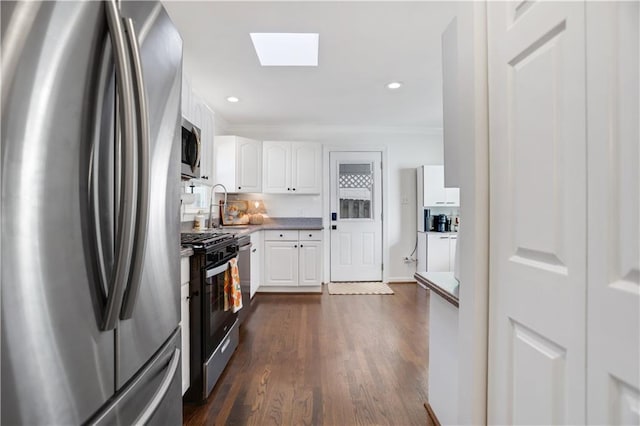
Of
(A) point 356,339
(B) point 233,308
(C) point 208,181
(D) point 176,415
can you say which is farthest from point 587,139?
(C) point 208,181

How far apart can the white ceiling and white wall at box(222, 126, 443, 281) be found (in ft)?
1.31

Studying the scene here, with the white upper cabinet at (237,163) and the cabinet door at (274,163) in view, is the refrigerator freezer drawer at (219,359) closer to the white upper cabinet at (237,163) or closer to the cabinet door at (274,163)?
the white upper cabinet at (237,163)

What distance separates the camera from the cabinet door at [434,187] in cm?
455

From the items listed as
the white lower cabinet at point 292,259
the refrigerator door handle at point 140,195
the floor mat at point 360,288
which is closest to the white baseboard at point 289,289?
the white lower cabinet at point 292,259

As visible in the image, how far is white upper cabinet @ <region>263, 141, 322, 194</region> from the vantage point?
439 cm

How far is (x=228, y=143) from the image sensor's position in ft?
13.5

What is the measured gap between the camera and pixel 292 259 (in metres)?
4.13

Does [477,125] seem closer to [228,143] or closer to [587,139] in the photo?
[587,139]

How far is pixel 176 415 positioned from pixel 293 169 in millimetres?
3606

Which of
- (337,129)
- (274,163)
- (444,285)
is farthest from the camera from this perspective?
(337,129)

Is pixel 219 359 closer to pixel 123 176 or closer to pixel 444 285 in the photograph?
pixel 444 285

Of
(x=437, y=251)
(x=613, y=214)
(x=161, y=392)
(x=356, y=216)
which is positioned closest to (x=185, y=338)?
(x=161, y=392)

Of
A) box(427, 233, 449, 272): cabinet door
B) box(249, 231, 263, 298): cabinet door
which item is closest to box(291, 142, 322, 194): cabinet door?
box(249, 231, 263, 298): cabinet door

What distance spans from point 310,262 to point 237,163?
1.71 meters
